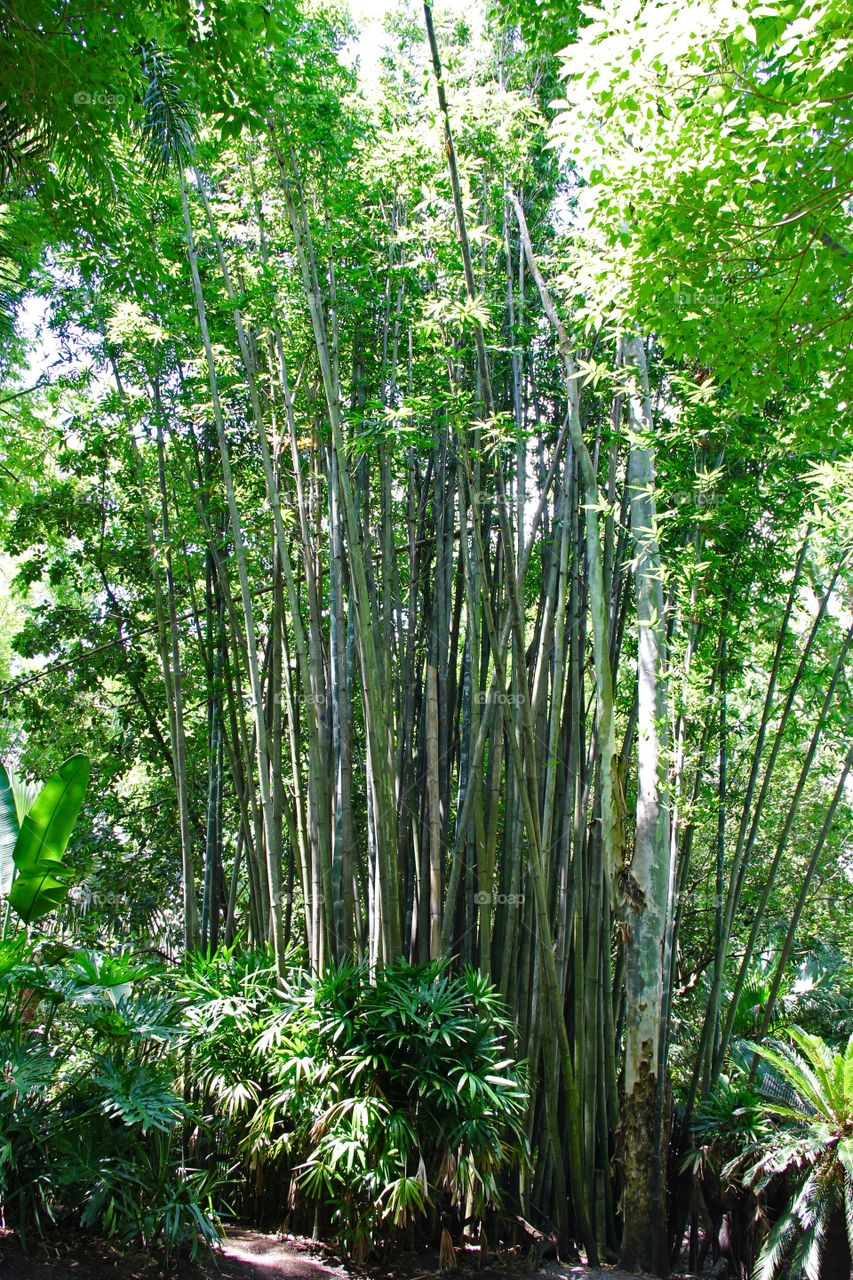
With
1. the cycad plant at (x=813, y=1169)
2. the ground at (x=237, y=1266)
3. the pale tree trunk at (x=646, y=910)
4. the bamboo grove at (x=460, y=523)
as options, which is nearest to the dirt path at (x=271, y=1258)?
the ground at (x=237, y=1266)

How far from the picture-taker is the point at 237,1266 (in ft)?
10.7

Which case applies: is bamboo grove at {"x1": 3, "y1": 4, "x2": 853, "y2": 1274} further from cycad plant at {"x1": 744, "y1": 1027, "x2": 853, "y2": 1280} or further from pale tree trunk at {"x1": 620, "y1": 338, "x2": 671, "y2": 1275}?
cycad plant at {"x1": 744, "y1": 1027, "x2": 853, "y2": 1280}

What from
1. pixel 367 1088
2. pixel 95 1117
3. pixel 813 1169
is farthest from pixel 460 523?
pixel 813 1169

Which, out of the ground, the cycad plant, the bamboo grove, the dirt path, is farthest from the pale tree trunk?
the dirt path

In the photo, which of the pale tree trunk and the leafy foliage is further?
the pale tree trunk

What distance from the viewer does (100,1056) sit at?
10.4 ft

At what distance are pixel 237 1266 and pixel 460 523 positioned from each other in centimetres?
349

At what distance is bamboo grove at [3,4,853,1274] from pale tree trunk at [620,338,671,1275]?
0.02 m

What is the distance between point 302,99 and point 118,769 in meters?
4.81

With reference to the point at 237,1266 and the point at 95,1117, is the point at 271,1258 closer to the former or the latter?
the point at 237,1266

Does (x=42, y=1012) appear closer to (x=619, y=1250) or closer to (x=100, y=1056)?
(x=100, y=1056)

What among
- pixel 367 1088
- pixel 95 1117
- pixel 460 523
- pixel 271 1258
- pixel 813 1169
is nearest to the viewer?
pixel 95 1117

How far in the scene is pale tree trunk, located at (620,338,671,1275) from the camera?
4.15 metres

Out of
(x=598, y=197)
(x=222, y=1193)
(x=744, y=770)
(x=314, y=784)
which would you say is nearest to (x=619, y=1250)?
(x=222, y=1193)
